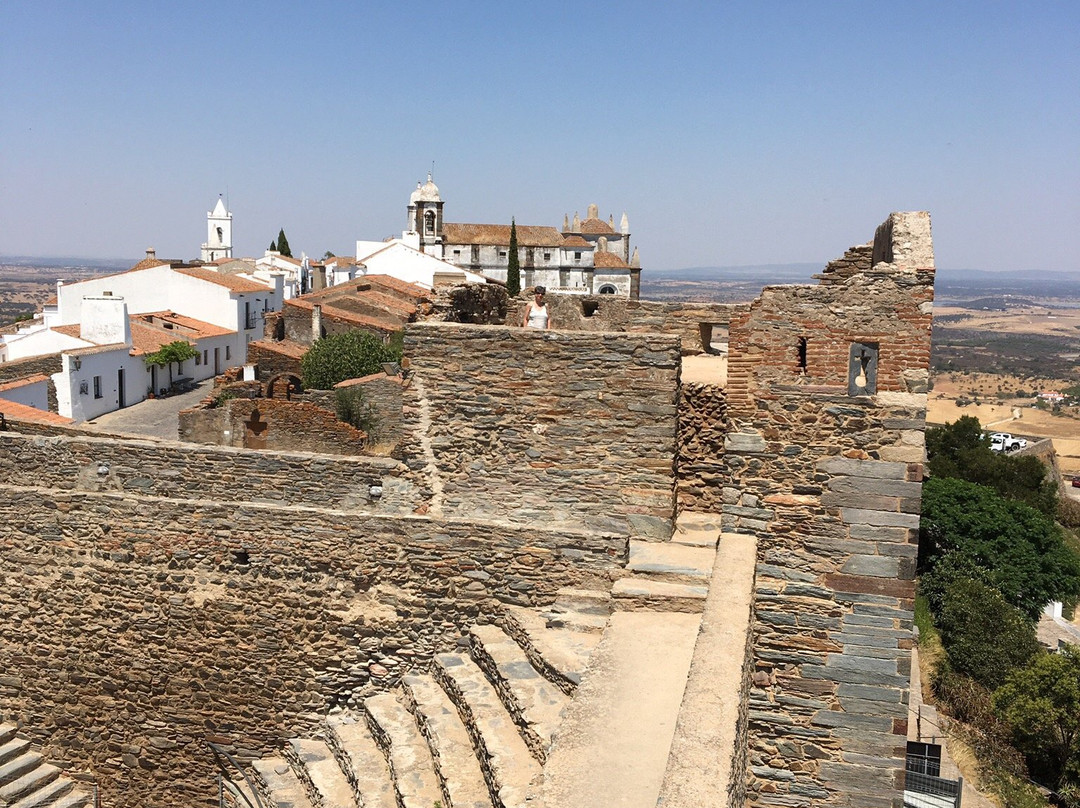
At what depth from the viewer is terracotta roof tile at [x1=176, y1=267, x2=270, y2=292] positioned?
150 ft

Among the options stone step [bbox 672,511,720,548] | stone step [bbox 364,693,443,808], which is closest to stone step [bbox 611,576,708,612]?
stone step [bbox 672,511,720,548]

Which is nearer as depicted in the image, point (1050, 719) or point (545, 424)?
point (545, 424)

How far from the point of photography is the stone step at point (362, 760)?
6711 mm

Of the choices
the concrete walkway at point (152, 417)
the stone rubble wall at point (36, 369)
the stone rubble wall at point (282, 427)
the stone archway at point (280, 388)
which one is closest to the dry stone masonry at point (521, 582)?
the stone rubble wall at point (282, 427)

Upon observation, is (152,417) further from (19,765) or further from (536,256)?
(536,256)

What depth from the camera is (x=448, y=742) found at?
6645 millimetres

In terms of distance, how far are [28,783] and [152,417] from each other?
24711 mm

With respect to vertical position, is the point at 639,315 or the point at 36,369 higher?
the point at 639,315

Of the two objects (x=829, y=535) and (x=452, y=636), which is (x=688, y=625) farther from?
(x=452, y=636)

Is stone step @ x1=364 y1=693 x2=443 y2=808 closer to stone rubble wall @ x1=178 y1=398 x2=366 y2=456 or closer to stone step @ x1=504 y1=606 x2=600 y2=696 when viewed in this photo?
stone step @ x1=504 y1=606 x2=600 y2=696

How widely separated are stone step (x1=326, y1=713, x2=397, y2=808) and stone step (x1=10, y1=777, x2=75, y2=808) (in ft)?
10.2

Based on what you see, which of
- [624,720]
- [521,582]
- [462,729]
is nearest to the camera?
[624,720]

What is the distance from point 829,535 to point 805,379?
1.12m

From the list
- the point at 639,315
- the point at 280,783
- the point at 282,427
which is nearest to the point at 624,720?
the point at 280,783
